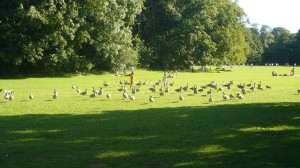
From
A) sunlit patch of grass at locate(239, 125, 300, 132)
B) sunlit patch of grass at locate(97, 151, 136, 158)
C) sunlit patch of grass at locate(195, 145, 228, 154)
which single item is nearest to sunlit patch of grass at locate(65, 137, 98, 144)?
sunlit patch of grass at locate(97, 151, 136, 158)

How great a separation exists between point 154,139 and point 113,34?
4433cm

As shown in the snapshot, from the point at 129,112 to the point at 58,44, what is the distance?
3218cm

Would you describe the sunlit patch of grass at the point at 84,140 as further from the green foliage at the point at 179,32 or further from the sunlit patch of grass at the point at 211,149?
the green foliage at the point at 179,32

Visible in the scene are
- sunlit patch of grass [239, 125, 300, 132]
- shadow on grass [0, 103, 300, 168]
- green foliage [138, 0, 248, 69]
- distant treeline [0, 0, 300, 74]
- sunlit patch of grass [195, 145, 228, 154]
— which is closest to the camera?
shadow on grass [0, 103, 300, 168]

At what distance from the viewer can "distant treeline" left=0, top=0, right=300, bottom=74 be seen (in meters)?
47.2

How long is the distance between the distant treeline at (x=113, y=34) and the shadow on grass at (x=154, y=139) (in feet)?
102

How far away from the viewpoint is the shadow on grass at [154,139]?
1037 cm

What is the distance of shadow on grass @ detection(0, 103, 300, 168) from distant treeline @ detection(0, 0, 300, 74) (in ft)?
102

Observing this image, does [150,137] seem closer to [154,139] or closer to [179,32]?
[154,139]

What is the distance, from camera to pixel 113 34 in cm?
5606

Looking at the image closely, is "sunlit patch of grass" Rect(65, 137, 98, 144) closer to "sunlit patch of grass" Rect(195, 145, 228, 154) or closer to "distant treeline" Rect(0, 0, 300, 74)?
"sunlit patch of grass" Rect(195, 145, 228, 154)

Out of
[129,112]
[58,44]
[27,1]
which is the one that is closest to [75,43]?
[58,44]

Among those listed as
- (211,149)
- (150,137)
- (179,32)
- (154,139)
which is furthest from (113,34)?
Result: (211,149)

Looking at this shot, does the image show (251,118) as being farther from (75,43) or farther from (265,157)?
(75,43)
